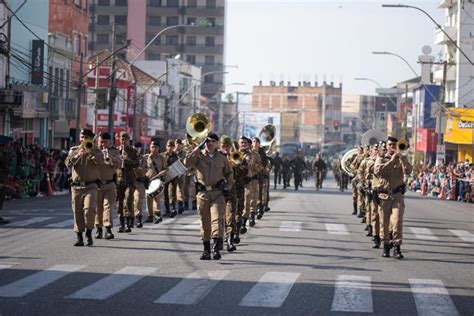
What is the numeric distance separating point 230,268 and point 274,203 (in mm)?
21620

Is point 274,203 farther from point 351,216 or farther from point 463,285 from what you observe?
point 463,285

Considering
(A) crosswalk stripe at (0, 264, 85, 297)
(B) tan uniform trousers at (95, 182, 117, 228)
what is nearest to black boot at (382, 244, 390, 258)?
(B) tan uniform trousers at (95, 182, 117, 228)

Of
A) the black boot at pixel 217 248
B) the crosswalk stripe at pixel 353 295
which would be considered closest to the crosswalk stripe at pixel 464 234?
the black boot at pixel 217 248

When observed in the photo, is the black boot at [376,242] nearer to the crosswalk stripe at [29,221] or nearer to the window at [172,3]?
the crosswalk stripe at [29,221]

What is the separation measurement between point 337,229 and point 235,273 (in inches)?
401

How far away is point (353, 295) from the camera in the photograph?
13.8 meters

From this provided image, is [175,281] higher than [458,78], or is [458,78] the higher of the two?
[458,78]

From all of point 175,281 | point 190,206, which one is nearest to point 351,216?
point 190,206

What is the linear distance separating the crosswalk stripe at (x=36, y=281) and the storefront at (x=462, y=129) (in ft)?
172

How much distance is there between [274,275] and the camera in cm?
1565

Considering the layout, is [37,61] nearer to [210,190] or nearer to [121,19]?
[210,190]

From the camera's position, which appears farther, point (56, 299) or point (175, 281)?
point (175, 281)

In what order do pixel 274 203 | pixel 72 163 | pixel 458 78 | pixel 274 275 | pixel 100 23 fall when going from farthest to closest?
pixel 100 23 → pixel 458 78 → pixel 274 203 → pixel 72 163 → pixel 274 275

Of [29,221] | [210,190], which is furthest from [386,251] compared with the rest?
[29,221]
